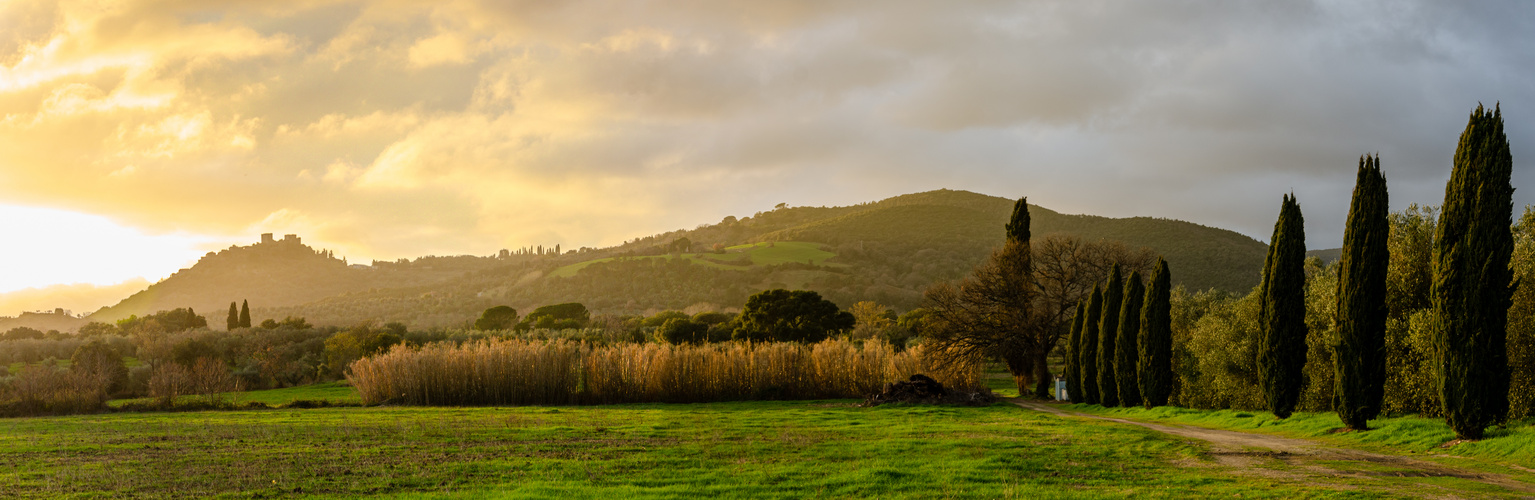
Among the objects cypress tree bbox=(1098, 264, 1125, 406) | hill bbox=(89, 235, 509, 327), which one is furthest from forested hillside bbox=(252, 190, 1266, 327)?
cypress tree bbox=(1098, 264, 1125, 406)

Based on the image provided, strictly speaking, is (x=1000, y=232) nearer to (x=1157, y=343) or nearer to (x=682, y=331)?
(x=682, y=331)

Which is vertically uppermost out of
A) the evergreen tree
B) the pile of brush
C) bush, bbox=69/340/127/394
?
the evergreen tree

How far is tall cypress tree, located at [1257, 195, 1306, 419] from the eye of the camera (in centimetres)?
1742

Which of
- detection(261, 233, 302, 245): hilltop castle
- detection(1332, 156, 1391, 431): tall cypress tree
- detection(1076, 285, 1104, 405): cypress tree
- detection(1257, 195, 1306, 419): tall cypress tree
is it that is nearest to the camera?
detection(1332, 156, 1391, 431): tall cypress tree

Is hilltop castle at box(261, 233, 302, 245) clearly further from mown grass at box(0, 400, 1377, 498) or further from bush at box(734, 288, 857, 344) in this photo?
mown grass at box(0, 400, 1377, 498)

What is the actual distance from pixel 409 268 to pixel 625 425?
132 m

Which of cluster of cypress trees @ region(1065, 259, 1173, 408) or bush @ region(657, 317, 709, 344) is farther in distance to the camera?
bush @ region(657, 317, 709, 344)

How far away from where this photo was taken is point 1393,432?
1398cm

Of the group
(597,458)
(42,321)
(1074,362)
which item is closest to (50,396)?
(597,458)

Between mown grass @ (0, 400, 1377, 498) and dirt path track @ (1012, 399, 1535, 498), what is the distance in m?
0.61

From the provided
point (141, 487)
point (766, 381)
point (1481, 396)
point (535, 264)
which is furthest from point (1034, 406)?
point (535, 264)

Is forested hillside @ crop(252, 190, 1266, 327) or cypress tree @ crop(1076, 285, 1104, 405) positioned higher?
forested hillside @ crop(252, 190, 1266, 327)

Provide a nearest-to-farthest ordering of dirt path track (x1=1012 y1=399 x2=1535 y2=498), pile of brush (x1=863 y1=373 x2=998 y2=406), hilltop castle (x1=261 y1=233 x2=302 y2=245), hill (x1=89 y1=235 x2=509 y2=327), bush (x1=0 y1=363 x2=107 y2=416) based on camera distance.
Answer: dirt path track (x1=1012 y1=399 x2=1535 y2=498), bush (x1=0 y1=363 x2=107 y2=416), pile of brush (x1=863 y1=373 x2=998 y2=406), hill (x1=89 y1=235 x2=509 y2=327), hilltop castle (x1=261 y1=233 x2=302 y2=245)

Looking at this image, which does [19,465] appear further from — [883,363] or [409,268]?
[409,268]
